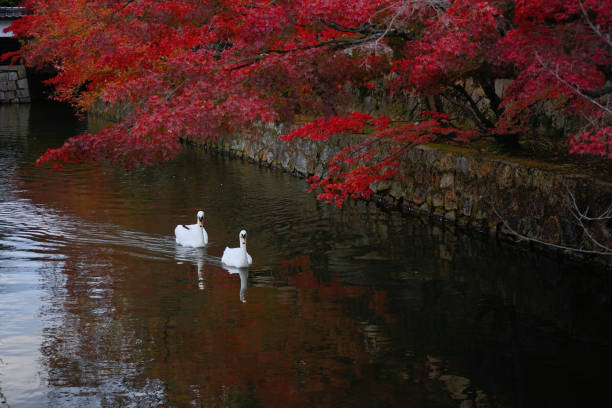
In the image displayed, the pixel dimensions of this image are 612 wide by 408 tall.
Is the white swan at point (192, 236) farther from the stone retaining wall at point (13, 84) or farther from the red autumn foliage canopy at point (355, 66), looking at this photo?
the stone retaining wall at point (13, 84)

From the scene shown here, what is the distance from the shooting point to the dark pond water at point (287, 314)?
7.19 m

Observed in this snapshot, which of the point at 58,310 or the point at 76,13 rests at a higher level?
the point at 76,13

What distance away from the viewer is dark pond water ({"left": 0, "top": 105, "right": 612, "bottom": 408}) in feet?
23.6

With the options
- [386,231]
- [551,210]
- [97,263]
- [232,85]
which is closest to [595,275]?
[551,210]

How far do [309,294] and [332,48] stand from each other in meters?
3.95

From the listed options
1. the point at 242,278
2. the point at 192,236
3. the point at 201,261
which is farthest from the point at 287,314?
the point at 192,236

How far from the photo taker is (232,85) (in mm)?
10891

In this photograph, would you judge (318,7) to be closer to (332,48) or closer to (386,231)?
(332,48)

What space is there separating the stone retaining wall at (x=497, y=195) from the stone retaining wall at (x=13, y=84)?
114 feet

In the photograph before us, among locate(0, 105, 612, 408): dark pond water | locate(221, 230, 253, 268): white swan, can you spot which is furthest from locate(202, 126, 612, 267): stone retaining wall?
locate(221, 230, 253, 268): white swan

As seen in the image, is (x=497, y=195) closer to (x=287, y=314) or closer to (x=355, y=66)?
(x=355, y=66)

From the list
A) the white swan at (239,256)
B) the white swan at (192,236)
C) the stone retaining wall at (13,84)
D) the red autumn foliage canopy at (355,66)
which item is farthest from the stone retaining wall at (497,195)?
the stone retaining wall at (13,84)

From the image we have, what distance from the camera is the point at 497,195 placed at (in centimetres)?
1321

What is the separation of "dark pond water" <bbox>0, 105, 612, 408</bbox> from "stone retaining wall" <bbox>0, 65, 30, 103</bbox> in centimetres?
3390
